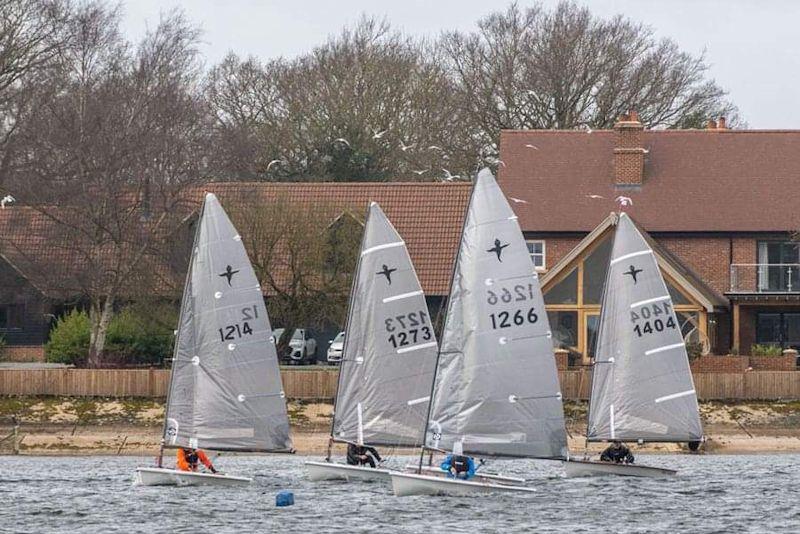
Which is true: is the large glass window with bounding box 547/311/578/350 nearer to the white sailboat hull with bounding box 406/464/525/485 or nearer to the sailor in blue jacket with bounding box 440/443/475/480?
the white sailboat hull with bounding box 406/464/525/485

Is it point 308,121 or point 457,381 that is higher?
point 308,121

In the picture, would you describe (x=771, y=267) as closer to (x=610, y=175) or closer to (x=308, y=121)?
(x=610, y=175)

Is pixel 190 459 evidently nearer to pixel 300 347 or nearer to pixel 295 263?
pixel 295 263

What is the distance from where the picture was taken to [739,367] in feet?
188

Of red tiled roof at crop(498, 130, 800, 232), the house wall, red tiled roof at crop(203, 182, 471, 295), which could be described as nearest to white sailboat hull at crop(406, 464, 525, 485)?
red tiled roof at crop(498, 130, 800, 232)

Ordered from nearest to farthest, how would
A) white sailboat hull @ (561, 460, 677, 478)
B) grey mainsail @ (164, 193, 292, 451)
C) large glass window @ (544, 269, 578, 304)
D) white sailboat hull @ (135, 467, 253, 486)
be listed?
1. white sailboat hull @ (135, 467, 253, 486)
2. grey mainsail @ (164, 193, 292, 451)
3. white sailboat hull @ (561, 460, 677, 478)
4. large glass window @ (544, 269, 578, 304)

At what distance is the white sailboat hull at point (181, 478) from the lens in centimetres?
4147

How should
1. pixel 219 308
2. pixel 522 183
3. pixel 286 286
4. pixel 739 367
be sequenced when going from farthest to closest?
pixel 522 183 < pixel 286 286 < pixel 739 367 < pixel 219 308

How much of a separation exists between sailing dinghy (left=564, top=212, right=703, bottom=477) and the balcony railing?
21713 mm

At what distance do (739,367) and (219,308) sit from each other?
20557 millimetres

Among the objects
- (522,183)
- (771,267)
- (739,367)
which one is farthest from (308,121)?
(739,367)

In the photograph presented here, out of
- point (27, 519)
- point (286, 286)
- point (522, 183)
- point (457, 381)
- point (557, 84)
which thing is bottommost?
point (27, 519)

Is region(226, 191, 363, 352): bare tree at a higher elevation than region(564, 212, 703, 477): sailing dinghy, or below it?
higher

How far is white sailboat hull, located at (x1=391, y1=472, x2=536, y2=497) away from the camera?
38844 millimetres
